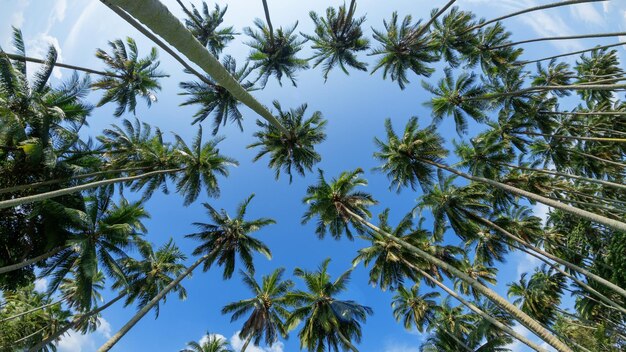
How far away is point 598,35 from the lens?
→ 38.8ft

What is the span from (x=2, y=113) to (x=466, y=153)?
28409 millimetres

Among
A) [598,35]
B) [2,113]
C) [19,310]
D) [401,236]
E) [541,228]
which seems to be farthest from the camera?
[541,228]

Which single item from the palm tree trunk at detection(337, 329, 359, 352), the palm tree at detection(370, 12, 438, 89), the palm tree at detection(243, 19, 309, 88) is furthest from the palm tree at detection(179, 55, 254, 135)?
the palm tree trunk at detection(337, 329, 359, 352)

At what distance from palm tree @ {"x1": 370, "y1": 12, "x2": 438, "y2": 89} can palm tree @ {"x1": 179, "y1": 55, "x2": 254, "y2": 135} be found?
10.7 meters

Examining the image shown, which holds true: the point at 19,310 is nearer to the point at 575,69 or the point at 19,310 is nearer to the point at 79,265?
the point at 79,265

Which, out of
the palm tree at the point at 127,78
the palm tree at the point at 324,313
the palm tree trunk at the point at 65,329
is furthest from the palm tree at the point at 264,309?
the palm tree at the point at 127,78

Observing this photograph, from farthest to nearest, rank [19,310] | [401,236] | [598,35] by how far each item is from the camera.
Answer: [401,236]
[19,310]
[598,35]

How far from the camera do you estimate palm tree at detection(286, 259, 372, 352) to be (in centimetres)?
2534

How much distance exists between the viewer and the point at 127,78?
842 inches

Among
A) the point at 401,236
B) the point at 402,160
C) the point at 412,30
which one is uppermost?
the point at 412,30

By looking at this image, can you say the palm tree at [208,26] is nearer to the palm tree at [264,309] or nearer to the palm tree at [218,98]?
the palm tree at [218,98]

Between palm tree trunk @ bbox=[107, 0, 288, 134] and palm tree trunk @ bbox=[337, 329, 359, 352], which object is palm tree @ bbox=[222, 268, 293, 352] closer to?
palm tree trunk @ bbox=[337, 329, 359, 352]

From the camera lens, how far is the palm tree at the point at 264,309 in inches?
1014

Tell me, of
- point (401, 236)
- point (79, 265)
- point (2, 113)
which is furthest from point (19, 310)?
point (401, 236)
